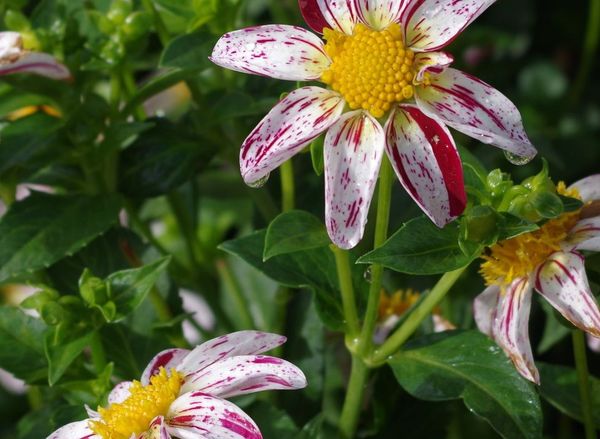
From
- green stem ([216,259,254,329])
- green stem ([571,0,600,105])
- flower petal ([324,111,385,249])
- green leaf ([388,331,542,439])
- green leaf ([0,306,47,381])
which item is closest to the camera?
flower petal ([324,111,385,249])

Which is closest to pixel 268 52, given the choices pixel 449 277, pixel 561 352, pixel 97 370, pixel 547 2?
pixel 449 277

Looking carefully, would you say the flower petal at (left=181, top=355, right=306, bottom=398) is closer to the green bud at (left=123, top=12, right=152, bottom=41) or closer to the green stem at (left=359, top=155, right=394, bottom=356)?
the green stem at (left=359, top=155, right=394, bottom=356)

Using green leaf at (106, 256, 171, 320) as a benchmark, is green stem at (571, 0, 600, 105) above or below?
below

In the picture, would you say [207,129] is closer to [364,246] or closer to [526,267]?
[364,246]

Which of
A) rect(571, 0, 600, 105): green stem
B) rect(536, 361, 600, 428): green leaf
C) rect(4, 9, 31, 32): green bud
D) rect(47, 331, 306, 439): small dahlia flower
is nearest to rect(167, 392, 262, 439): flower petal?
rect(47, 331, 306, 439): small dahlia flower

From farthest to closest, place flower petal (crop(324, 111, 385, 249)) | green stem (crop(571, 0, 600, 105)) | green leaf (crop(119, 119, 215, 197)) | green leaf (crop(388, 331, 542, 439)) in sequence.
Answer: green stem (crop(571, 0, 600, 105))
green leaf (crop(119, 119, 215, 197))
green leaf (crop(388, 331, 542, 439))
flower petal (crop(324, 111, 385, 249))
